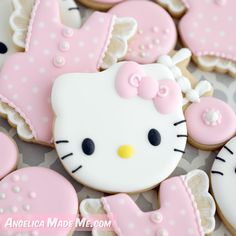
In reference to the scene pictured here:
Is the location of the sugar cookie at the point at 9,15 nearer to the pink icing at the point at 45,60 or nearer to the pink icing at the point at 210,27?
the pink icing at the point at 45,60

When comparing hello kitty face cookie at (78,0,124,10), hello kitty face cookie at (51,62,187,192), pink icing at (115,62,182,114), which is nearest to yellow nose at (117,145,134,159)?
hello kitty face cookie at (51,62,187,192)

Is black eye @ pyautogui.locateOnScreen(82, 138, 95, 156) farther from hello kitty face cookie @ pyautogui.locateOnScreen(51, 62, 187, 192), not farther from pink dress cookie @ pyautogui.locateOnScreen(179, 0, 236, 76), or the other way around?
pink dress cookie @ pyautogui.locateOnScreen(179, 0, 236, 76)

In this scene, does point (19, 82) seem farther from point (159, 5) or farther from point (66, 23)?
point (159, 5)

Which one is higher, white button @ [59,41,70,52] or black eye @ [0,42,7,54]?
white button @ [59,41,70,52]

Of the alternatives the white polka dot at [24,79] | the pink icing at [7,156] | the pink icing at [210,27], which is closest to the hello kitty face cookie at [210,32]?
the pink icing at [210,27]

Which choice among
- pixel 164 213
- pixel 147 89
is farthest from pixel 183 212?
pixel 147 89

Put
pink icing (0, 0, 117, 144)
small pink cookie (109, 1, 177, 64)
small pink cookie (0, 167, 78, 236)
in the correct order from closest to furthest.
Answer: small pink cookie (0, 167, 78, 236), pink icing (0, 0, 117, 144), small pink cookie (109, 1, 177, 64)

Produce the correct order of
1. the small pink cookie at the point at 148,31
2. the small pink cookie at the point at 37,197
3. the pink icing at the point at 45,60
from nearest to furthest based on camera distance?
the small pink cookie at the point at 37,197 < the pink icing at the point at 45,60 < the small pink cookie at the point at 148,31

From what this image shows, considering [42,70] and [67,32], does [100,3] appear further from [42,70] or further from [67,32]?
[42,70]
